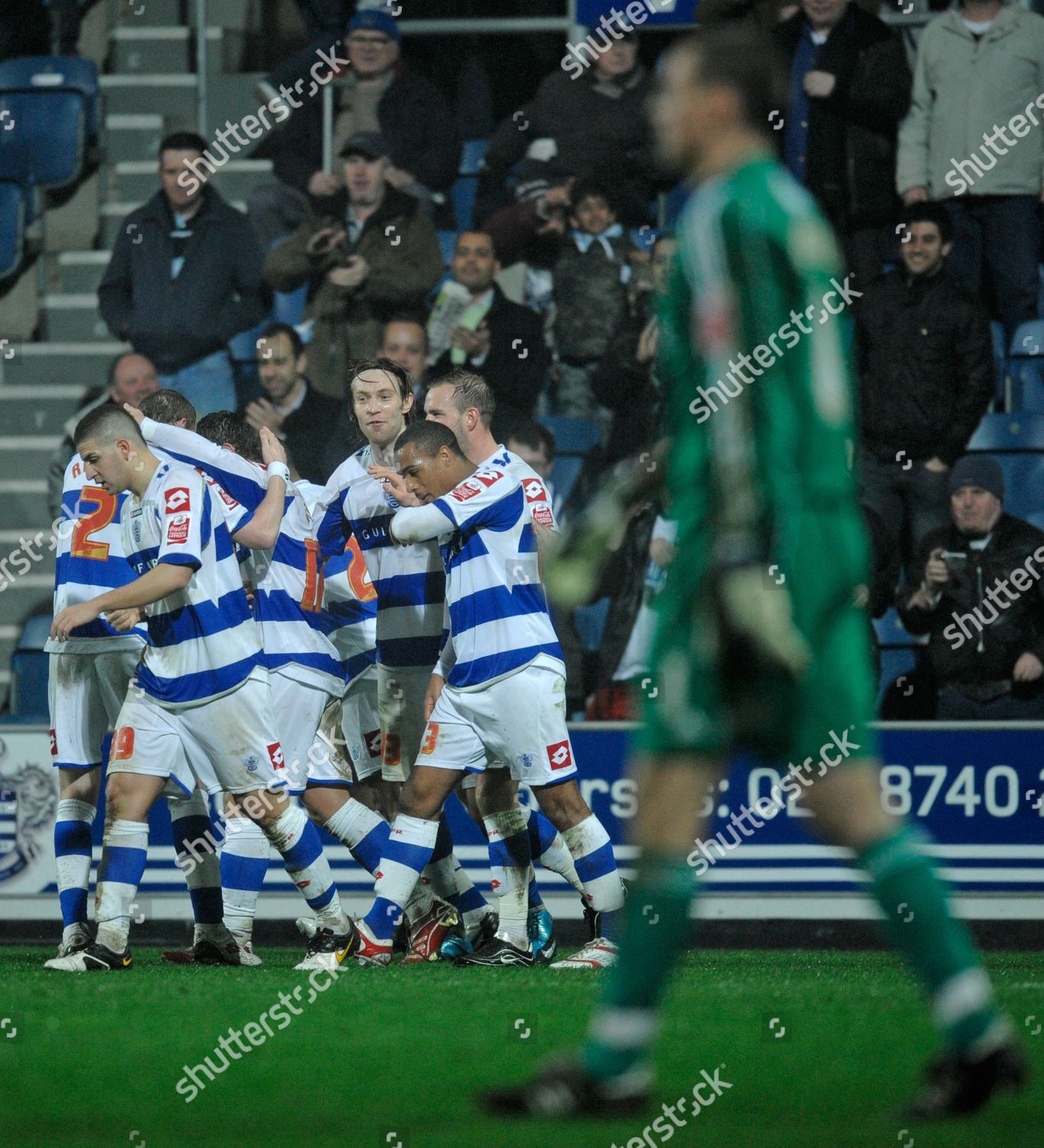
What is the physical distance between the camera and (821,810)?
10.4ft

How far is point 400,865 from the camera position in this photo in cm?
636

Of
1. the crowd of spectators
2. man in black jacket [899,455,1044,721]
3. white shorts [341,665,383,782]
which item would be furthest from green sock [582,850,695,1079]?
the crowd of spectators

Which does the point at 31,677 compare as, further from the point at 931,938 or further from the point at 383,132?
the point at 931,938

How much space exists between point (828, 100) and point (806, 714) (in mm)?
8354

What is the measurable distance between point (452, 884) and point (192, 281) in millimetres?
5442

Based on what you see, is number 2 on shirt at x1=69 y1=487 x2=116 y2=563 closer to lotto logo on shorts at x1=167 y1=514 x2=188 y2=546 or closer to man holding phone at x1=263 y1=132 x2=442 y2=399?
lotto logo on shorts at x1=167 y1=514 x2=188 y2=546

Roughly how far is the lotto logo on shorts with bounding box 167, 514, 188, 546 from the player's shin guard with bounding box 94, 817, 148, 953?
1.08m

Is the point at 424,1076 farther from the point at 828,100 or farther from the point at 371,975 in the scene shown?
the point at 828,100

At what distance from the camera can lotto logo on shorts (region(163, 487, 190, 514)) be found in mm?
6203

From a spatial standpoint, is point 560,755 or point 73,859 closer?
point 560,755

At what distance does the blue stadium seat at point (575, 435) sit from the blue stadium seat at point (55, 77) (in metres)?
4.60

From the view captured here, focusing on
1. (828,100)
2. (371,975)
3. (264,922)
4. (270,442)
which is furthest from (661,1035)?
(828,100)

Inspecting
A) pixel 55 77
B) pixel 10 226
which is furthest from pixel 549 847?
pixel 55 77

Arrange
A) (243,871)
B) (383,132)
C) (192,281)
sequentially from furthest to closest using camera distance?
1. (383,132)
2. (192,281)
3. (243,871)
